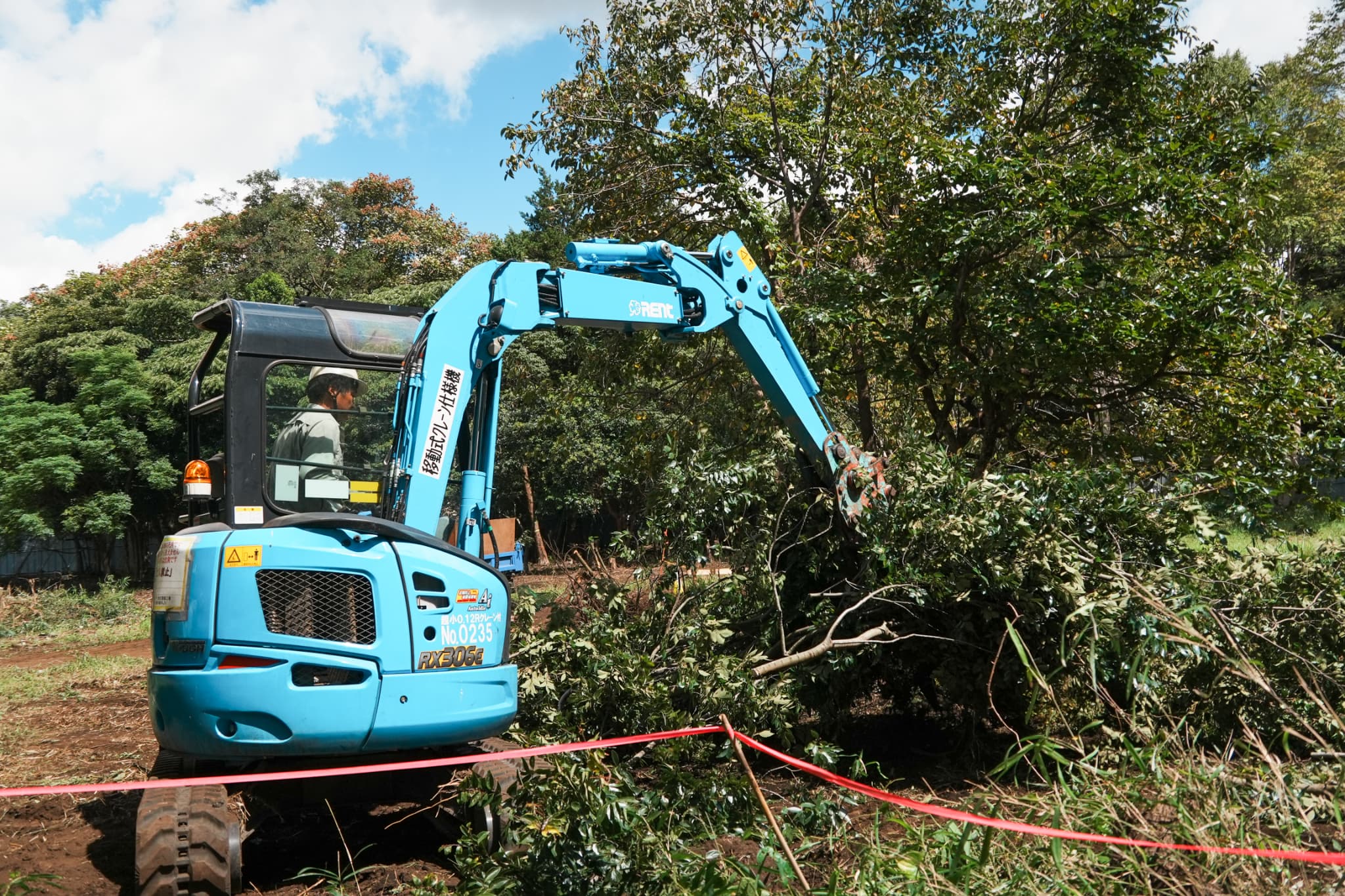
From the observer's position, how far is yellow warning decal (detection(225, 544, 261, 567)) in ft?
14.8

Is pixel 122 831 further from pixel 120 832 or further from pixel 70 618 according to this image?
pixel 70 618

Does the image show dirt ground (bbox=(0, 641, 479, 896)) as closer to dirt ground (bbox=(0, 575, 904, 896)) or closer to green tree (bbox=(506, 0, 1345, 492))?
dirt ground (bbox=(0, 575, 904, 896))

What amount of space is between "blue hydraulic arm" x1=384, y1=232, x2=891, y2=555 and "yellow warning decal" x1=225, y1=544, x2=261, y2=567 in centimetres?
73

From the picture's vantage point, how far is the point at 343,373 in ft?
17.5

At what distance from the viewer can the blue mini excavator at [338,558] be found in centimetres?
449

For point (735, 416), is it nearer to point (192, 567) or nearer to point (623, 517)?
point (192, 567)

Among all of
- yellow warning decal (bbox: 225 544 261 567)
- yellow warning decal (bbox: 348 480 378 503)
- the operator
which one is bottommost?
yellow warning decal (bbox: 225 544 261 567)

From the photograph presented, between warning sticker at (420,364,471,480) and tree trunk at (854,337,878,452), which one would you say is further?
tree trunk at (854,337,878,452)

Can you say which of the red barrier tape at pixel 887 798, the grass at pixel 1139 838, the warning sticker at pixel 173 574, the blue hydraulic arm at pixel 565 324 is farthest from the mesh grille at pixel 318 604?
the grass at pixel 1139 838

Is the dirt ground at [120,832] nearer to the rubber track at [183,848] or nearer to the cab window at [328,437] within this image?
the rubber track at [183,848]

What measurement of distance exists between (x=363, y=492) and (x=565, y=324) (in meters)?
1.56

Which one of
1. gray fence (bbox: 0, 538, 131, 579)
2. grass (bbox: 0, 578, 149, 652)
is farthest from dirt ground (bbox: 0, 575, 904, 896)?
gray fence (bbox: 0, 538, 131, 579)

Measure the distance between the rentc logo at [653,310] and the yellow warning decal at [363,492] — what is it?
181 centimetres

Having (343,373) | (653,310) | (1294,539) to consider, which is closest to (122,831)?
(343,373)
